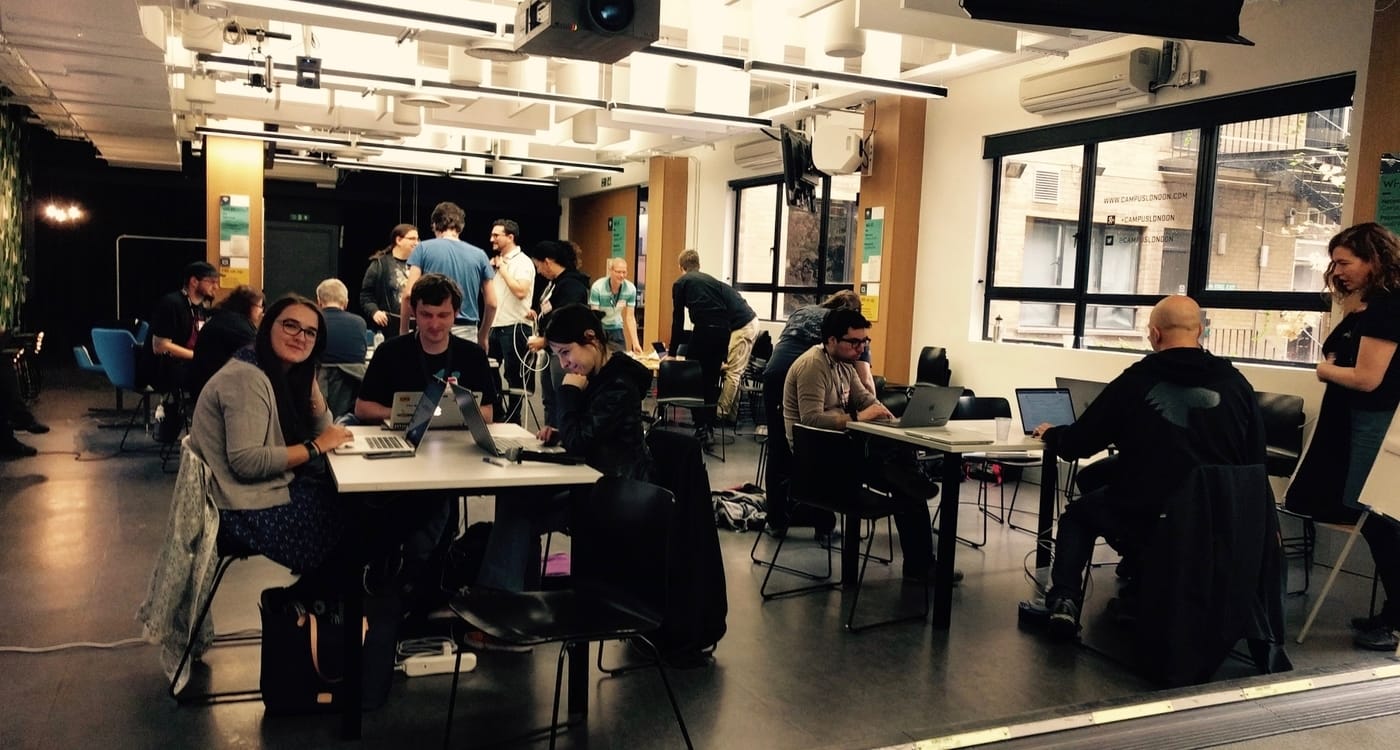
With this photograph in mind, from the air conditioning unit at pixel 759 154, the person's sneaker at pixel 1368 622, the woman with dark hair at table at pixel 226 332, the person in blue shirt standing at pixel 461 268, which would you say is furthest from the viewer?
the air conditioning unit at pixel 759 154

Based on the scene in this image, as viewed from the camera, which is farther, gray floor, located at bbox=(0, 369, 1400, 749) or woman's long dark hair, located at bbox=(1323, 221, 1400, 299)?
woman's long dark hair, located at bbox=(1323, 221, 1400, 299)

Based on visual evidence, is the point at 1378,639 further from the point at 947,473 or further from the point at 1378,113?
the point at 1378,113

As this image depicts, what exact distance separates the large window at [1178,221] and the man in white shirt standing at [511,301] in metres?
3.59

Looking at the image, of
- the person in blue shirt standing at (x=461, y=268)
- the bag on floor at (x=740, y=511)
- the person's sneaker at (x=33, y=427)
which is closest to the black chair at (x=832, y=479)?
the bag on floor at (x=740, y=511)

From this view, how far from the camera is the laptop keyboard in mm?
3193

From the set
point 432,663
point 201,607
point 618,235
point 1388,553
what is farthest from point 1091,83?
point 618,235

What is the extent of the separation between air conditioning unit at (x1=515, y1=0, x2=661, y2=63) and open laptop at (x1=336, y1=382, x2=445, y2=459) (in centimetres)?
171

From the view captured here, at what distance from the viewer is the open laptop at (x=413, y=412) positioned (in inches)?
140

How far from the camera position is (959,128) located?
25.9 feet

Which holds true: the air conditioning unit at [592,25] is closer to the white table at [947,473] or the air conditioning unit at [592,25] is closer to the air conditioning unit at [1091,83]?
the white table at [947,473]

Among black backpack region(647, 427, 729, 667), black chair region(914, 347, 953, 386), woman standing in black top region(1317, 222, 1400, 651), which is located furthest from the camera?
black chair region(914, 347, 953, 386)

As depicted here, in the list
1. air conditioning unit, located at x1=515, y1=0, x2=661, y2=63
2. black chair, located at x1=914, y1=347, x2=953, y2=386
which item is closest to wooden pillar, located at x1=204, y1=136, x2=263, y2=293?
black chair, located at x1=914, y1=347, x2=953, y2=386

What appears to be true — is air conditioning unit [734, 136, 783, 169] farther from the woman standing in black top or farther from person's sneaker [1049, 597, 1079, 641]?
person's sneaker [1049, 597, 1079, 641]

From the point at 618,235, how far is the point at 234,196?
5016mm
